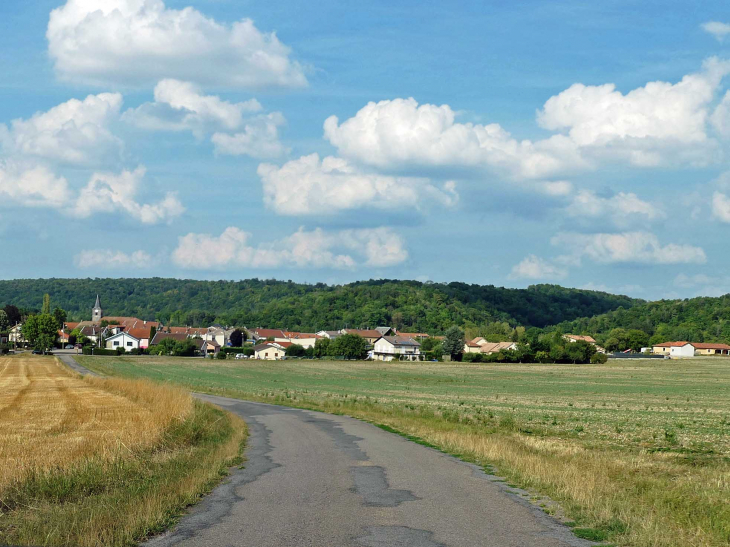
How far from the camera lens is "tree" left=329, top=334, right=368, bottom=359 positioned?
155 metres

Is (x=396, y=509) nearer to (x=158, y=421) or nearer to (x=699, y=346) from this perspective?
(x=158, y=421)

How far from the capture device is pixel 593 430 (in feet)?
88.4

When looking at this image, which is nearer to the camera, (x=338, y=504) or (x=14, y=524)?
(x=14, y=524)

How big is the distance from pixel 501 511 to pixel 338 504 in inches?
112

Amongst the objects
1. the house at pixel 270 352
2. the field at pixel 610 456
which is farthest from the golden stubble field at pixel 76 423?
the house at pixel 270 352

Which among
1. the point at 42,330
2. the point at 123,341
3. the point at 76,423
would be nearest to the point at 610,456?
the point at 76,423

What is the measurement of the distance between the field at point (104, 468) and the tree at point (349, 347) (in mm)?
125428

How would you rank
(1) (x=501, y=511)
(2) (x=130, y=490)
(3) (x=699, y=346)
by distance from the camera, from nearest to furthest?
(1) (x=501, y=511)
(2) (x=130, y=490)
(3) (x=699, y=346)

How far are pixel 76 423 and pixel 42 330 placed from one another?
429 ft

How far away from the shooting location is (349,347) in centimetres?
15500

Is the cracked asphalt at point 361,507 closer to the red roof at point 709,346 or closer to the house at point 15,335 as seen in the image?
the house at point 15,335

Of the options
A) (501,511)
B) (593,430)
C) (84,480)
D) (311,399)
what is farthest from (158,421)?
(311,399)

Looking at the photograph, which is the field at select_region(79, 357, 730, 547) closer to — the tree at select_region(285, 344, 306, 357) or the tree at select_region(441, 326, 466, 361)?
the tree at select_region(441, 326, 466, 361)

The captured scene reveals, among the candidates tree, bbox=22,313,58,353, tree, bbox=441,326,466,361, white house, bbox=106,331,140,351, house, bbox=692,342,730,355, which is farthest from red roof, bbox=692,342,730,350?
tree, bbox=22,313,58,353
